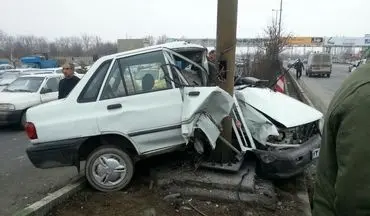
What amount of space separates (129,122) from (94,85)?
75 cm

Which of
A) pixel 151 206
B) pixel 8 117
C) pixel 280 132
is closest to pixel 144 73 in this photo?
pixel 151 206

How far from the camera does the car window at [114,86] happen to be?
206 inches

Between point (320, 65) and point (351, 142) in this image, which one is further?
point (320, 65)

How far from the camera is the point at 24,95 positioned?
11945 mm

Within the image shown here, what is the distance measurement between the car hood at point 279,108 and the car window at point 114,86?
192cm

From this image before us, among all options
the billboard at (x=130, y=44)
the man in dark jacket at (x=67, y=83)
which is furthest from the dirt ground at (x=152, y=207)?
the billboard at (x=130, y=44)

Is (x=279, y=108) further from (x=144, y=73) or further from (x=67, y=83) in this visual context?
(x=67, y=83)

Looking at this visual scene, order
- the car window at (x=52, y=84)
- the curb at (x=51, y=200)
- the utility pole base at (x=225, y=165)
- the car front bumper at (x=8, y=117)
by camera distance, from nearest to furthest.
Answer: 1. the curb at (x=51, y=200)
2. the utility pole base at (x=225, y=165)
3. the car front bumper at (x=8, y=117)
4. the car window at (x=52, y=84)

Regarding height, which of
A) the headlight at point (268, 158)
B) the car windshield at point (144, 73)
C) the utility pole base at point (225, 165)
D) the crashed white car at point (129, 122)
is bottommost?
the utility pole base at point (225, 165)

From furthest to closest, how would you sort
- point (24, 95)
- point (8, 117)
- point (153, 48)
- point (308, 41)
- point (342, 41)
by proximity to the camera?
point (342, 41) → point (308, 41) → point (24, 95) → point (8, 117) → point (153, 48)

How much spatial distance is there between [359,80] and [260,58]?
800 inches

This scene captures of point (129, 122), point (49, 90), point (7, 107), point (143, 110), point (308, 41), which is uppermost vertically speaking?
point (308, 41)

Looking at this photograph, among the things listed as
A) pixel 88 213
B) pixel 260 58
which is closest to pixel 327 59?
pixel 260 58

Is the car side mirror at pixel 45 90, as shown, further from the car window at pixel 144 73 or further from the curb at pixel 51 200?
the car window at pixel 144 73
